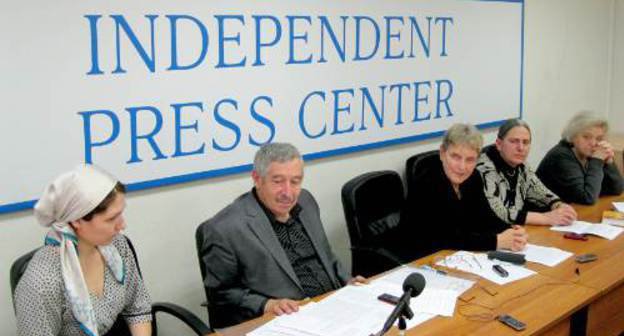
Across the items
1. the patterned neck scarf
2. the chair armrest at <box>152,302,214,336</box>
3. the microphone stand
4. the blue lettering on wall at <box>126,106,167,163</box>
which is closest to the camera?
the microphone stand

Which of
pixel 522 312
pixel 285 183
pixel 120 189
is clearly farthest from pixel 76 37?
pixel 522 312

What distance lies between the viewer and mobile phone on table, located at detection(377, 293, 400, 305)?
7.59ft

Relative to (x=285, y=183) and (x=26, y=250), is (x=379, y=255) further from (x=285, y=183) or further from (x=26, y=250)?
(x=26, y=250)

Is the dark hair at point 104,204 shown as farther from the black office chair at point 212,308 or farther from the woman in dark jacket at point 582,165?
the woman in dark jacket at point 582,165

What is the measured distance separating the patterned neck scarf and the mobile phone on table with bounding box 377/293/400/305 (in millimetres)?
967

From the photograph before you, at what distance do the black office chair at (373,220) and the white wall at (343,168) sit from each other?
0.35 meters

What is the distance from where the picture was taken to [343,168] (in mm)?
3744

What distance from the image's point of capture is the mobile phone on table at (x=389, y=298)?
231 cm

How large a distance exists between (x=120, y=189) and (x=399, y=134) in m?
2.21

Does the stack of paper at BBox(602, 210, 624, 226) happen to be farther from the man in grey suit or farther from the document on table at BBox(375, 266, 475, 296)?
the man in grey suit

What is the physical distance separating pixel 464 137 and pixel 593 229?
2.76 feet

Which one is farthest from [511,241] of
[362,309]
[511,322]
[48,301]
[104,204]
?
[48,301]

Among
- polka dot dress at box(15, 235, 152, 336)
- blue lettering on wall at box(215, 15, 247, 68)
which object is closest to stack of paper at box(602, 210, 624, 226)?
blue lettering on wall at box(215, 15, 247, 68)

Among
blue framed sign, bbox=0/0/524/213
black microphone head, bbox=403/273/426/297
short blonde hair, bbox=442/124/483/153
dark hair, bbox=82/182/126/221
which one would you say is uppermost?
blue framed sign, bbox=0/0/524/213
